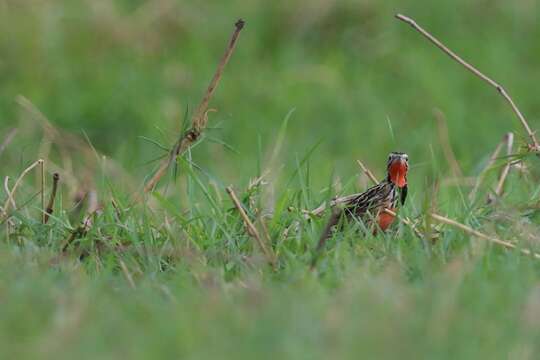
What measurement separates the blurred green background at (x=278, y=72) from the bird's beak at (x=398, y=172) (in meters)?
3.34

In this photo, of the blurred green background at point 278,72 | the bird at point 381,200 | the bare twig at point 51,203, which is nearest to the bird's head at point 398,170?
the bird at point 381,200

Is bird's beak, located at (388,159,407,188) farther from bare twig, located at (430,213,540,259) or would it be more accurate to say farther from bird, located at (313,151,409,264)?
bare twig, located at (430,213,540,259)

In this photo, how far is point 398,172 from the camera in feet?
15.4

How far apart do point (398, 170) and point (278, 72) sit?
5.39 metres

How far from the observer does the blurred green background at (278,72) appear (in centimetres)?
902

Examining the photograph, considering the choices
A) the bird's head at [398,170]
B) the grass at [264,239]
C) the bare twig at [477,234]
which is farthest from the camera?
the bird's head at [398,170]

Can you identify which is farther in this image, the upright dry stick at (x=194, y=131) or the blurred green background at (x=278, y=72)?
the blurred green background at (x=278, y=72)

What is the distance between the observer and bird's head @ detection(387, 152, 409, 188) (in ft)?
15.4

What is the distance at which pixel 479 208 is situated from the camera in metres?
4.67

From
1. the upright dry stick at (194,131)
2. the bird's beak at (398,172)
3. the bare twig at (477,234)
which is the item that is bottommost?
the bare twig at (477,234)

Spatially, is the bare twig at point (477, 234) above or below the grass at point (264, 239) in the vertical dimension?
above

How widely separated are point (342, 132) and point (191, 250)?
16.5ft

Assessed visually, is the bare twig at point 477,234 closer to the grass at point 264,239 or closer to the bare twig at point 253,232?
the grass at point 264,239

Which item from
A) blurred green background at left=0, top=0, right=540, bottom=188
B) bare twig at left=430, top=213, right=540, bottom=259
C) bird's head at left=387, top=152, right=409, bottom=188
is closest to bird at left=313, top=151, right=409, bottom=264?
bird's head at left=387, top=152, right=409, bottom=188
